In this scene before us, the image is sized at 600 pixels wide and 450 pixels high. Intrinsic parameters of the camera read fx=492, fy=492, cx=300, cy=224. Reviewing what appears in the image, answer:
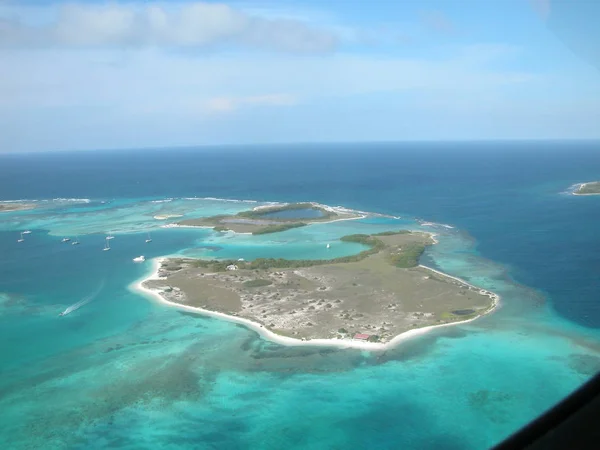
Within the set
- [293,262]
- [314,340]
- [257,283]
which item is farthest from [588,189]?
[314,340]

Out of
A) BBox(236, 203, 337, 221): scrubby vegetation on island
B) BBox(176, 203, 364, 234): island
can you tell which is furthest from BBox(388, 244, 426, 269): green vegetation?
BBox(236, 203, 337, 221): scrubby vegetation on island

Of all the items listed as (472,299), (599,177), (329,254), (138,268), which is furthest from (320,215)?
(599,177)

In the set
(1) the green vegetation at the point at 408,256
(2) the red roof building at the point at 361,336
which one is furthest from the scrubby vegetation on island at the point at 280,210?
(2) the red roof building at the point at 361,336

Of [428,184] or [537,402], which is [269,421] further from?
[428,184]

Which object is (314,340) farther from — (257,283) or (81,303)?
Result: (81,303)

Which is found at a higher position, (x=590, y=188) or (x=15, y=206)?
(x=590, y=188)

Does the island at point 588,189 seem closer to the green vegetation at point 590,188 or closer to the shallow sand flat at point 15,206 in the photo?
the green vegetation at point 590,188

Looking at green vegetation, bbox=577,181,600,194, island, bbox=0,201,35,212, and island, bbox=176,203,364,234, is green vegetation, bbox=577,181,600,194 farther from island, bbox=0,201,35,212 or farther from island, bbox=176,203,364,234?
island, bbox=0,201,35,212
